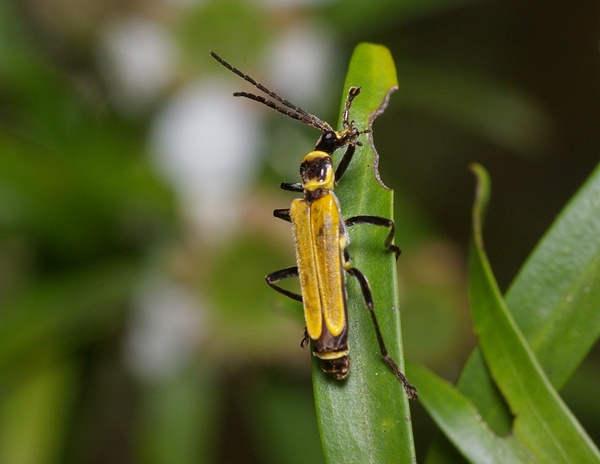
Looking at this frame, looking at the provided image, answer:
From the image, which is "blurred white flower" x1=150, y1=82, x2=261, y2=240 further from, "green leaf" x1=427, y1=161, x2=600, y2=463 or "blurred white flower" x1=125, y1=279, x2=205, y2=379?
"green leaf" x1=427, y1=161, x2=600, y2=463

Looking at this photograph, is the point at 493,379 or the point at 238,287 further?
the point at 238,287

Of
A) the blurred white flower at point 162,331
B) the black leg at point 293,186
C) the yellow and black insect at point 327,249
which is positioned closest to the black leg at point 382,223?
the yellow and black insect at point 327,249

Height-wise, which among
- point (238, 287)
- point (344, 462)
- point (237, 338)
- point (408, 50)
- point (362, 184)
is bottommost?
point (344, 462)

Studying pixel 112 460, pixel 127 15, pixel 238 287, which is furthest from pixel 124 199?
pixel 112 460

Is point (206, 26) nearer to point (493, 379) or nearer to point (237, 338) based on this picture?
point (237, 338)

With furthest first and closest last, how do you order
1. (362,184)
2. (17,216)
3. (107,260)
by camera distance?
(107,260)
(17,216)
(362,184)

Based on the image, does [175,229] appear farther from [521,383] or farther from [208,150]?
[521,383]

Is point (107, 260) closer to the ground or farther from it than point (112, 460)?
farther from it
